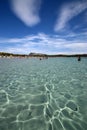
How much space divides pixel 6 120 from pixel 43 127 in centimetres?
204

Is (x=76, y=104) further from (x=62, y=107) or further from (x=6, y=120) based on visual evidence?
(x=6, y=120)

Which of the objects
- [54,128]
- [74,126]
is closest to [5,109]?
[54,128]

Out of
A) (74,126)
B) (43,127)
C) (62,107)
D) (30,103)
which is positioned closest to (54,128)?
(43,127)

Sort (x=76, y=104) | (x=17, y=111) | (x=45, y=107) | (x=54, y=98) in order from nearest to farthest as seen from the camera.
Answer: (x=17, y=111), (x=45, y=107), (x=76, y=104), (x=54, y=98)

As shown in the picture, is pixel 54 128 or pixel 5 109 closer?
pixel 54 128

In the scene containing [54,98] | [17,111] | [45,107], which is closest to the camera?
[17,111]

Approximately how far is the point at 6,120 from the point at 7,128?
736 millimetres

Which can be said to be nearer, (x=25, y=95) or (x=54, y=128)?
(x=54, y=128)

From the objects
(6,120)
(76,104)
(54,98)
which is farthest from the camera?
(54,98)

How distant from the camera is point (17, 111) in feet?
25.1

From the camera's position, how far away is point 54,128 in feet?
19.9

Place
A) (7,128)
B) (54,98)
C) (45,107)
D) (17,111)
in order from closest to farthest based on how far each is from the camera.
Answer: (7,128), (17,111), (45,107), (54,98)

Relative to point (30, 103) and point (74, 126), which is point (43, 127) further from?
point (30, 103)

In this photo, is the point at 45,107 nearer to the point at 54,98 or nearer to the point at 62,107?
the point at 62,107
